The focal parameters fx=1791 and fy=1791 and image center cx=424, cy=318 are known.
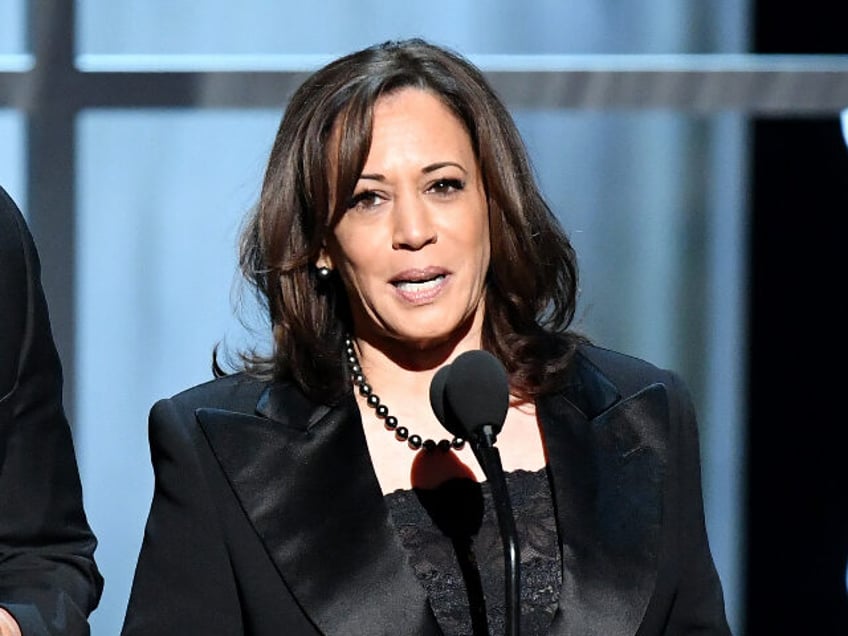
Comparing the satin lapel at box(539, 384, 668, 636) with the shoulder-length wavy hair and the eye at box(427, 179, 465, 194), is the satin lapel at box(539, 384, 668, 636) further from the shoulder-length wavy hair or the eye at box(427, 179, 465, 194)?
the eye at box(427, 179, 465, 194)

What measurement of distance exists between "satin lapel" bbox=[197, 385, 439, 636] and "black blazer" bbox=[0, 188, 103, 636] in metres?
0.26

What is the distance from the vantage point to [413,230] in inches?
102

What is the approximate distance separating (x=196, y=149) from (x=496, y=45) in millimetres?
750

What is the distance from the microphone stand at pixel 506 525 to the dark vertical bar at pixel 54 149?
2.17 meters

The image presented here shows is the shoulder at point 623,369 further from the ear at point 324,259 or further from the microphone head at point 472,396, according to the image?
the microphone head at point 472,396

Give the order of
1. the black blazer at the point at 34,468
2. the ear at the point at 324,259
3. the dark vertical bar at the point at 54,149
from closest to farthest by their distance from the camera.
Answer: the black blazer at the point at 34,468 → the ear at the point at 324,259 → the dark vertical bar at the point at 54,149

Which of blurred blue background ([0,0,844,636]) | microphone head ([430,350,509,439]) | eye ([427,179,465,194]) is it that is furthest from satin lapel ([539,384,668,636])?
blurred blue background ([0,0,844,636])

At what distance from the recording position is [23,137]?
4148mm

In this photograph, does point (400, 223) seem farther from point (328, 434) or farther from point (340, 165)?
point (328, 434)

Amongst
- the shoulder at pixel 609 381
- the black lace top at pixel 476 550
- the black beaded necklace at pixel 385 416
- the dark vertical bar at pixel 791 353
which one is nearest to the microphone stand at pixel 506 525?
the black lace top at pixel 476 550

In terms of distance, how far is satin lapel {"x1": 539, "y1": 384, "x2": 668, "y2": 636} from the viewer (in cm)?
259

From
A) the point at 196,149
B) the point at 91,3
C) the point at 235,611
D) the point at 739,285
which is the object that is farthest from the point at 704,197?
the point at 235,611

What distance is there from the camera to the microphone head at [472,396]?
2.19m

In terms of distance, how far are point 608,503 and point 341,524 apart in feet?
1.33
